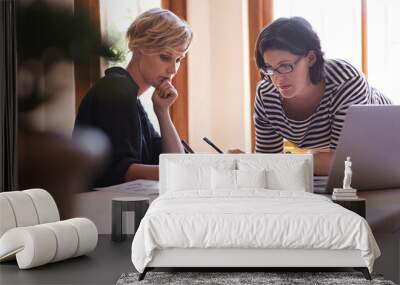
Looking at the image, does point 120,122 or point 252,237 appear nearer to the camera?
point 252,237

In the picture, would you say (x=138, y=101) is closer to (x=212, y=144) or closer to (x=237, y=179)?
(x=212, y=144)

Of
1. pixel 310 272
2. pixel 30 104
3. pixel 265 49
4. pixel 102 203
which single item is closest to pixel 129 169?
pixel 102 203

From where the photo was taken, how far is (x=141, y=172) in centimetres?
701

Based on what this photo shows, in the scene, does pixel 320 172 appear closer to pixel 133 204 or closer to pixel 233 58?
pixel 233 58

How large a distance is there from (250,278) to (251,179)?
1538mm

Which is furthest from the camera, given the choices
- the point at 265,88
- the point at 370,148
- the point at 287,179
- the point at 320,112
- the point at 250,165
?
the point at 265,88

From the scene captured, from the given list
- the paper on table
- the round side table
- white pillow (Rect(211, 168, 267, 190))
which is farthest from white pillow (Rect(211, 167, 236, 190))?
the paper on table

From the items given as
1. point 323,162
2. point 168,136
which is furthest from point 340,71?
point 168,136

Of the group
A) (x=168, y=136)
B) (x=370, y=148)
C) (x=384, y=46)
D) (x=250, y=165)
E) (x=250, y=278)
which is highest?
(x=384, y=46)

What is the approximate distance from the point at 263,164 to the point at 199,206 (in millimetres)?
1741

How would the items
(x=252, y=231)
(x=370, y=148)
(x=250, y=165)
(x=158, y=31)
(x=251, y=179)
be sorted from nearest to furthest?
(x=252, y=231) → (x=251, y=179) → (x=250, y=165) → (x=370, y=148) → (x=158, y=31)

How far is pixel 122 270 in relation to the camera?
16.8ft

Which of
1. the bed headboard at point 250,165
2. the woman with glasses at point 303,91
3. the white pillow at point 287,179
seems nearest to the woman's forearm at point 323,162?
the woman with glasses at point 303,91

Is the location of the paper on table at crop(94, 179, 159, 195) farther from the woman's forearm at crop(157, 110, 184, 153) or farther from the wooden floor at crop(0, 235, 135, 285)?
the wooden floor at crop(0, 235, 135, 285)
